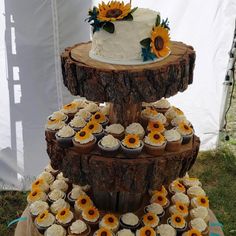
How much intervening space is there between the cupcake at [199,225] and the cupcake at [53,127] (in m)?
0.72

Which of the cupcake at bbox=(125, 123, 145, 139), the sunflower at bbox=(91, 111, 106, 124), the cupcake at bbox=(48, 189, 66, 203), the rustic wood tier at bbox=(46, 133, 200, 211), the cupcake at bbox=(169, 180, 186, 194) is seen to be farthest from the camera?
the cupcake at bbox=(169, 180, 186, 194)

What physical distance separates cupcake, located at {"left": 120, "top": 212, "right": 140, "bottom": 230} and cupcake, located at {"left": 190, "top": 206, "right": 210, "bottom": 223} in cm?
26

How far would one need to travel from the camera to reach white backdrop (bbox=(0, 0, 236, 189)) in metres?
2.55

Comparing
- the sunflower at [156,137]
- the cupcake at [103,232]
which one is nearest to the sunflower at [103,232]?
the cupcake at [103,232]

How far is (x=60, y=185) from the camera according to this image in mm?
1746

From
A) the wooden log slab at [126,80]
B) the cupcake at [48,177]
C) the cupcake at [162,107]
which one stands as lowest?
the cupcake at [48,177]

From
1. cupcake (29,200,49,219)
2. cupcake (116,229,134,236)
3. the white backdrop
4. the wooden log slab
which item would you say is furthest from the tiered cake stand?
the white backdrop

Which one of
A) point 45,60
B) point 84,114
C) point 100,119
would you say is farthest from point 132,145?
point 45,60

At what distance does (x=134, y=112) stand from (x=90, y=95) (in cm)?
31

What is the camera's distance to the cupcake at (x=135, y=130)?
1403 mm

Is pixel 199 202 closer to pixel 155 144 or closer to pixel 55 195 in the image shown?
pixel 155 144

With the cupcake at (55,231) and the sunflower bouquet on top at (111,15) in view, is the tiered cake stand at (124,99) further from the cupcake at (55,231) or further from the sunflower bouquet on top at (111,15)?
the cupcake at (55,231)

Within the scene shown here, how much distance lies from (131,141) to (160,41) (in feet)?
1.27

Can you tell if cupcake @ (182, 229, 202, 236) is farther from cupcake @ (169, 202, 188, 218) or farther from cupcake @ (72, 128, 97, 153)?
cupcake @ (72, 128, 97, 153)
